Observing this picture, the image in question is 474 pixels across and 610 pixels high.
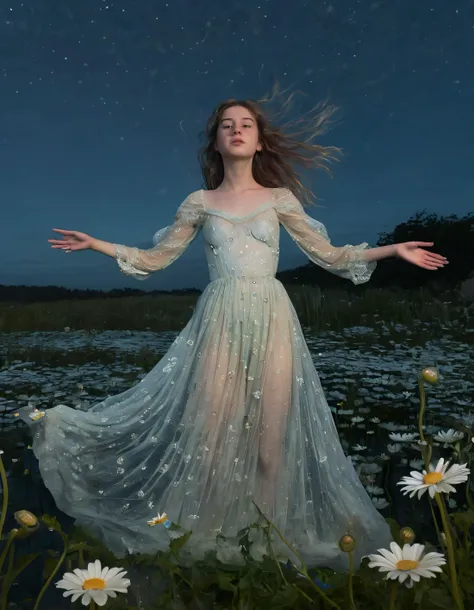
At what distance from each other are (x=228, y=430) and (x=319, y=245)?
89cm

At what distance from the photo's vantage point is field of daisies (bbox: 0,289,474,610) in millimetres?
1235

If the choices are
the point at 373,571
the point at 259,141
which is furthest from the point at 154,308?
the point at 373,571

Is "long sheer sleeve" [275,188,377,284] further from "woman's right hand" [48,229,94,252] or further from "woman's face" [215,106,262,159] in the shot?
"woman's right hand" [48,229,94,252]

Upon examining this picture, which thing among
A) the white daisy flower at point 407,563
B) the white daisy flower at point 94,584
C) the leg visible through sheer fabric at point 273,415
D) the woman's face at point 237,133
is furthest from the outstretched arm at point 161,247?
the white daisy flower at point 407,563

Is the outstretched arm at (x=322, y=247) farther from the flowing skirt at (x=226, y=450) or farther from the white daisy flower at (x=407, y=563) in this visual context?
the white daisy flower at (x=407, y=563)

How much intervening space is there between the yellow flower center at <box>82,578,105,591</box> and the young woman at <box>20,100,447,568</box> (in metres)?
1.20

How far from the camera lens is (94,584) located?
110 centimetres

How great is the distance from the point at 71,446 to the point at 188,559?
896 mm

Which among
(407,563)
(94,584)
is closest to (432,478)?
(407,563)

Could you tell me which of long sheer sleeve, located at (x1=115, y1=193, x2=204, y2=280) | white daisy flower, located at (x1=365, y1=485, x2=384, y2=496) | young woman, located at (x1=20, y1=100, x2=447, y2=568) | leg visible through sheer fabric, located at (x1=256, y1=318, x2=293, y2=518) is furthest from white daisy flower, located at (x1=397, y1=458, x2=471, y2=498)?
long sheer sleeve, located at (x1=115, y1=193, x2=204, y2=280)

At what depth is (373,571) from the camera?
5.11 ft

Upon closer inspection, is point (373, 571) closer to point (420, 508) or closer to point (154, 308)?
point (420, 508)

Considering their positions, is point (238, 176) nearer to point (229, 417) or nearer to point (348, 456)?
point (229, 417)

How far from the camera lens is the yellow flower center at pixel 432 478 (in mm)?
1110
